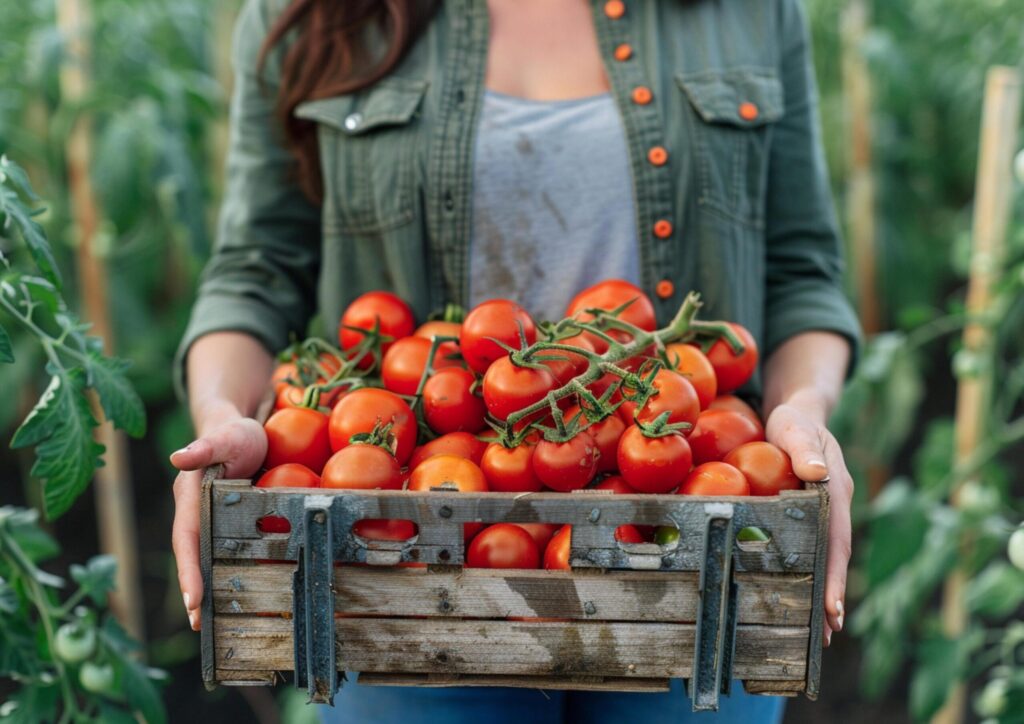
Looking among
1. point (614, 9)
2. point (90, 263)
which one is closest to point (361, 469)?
point (614, 9)

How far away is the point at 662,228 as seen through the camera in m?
1.53

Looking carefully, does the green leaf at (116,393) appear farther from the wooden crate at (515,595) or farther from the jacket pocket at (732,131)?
the jacket pocket at (732,131)

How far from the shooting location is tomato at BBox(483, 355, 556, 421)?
118cm

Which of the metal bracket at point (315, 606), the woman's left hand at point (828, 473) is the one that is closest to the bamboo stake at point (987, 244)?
the woman's left hand at point (828, 473)

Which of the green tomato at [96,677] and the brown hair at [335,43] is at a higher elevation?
the brown hair at [335,43]

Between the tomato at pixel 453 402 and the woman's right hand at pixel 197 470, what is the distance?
187mm

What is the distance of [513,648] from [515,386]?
260 millimetres

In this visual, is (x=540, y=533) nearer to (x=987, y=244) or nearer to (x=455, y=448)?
(x=455, y=448)

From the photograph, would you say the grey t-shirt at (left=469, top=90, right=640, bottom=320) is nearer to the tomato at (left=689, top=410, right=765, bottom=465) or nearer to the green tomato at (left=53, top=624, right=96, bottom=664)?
the tomato at (left=689, top=410, right=765, bottom=465)

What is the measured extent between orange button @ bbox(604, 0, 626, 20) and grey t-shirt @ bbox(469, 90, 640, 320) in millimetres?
126

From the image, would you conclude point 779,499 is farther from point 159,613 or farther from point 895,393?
point 159,613

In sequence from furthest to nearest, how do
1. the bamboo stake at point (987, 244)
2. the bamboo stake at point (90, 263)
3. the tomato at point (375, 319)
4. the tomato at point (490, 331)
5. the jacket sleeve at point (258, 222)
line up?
1. the bamboo stake at point (90, 263)
2. the bamboo stake at point (987, 244)
3. the jacket sleeve at point (258, 222)
4. the tomato at point (375, 319)
5. the tomato at point (490, 331)

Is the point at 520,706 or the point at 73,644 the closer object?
the point at 520,706

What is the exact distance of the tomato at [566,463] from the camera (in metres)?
1.14
